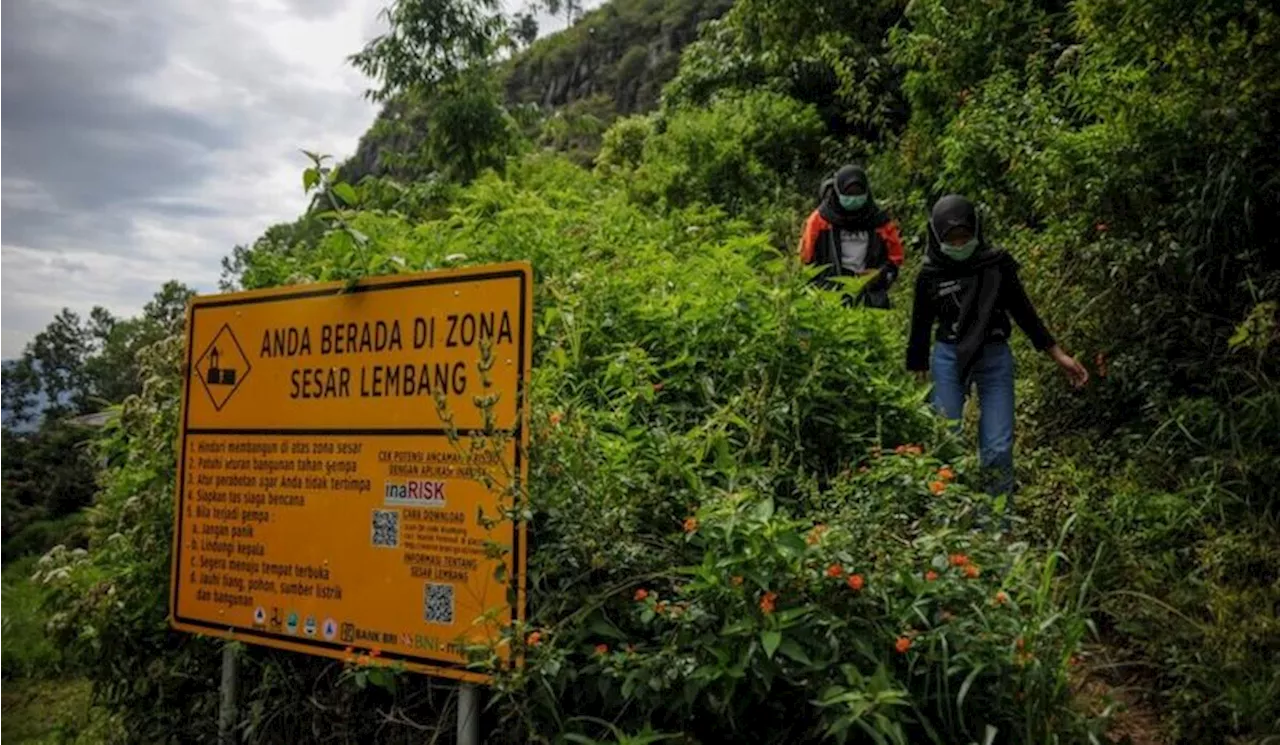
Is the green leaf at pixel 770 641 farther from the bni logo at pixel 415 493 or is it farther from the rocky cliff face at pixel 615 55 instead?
the rocky cliff face at pixel 615 55

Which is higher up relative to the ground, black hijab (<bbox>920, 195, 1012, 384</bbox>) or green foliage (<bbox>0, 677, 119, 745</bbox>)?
black hijab (<bbox>920, 195, 1012, 384</bbox>)

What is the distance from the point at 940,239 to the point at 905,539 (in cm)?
205

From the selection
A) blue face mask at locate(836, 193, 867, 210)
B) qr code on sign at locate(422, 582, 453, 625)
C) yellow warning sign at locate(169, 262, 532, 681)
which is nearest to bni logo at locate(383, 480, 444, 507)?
yellow warning sign at locate(169, 262, 532, 681)

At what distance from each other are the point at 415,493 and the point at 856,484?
127 centimetres

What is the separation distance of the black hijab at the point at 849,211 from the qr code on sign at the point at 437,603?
148 inches

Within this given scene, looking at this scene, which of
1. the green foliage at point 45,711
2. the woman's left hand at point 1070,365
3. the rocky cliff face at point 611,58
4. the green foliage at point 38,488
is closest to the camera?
the green foliage at point 45,711

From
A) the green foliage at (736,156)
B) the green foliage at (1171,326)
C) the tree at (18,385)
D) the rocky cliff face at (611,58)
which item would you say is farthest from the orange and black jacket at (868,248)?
the rocky cliff face at (611,58)

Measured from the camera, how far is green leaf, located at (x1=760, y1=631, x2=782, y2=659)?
6.17 ft

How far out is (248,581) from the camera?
272 cm

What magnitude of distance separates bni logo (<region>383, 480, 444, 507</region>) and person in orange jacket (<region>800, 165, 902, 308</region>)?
3.41 meters

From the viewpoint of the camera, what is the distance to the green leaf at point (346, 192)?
2810mm

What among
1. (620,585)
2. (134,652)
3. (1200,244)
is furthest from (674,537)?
(1200,244)

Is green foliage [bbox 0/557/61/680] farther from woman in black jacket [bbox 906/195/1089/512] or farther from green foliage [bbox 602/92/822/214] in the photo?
green foliage [bbox 602/92/822/214]

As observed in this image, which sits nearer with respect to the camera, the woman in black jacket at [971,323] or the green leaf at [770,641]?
the green leaf at [770,641]
